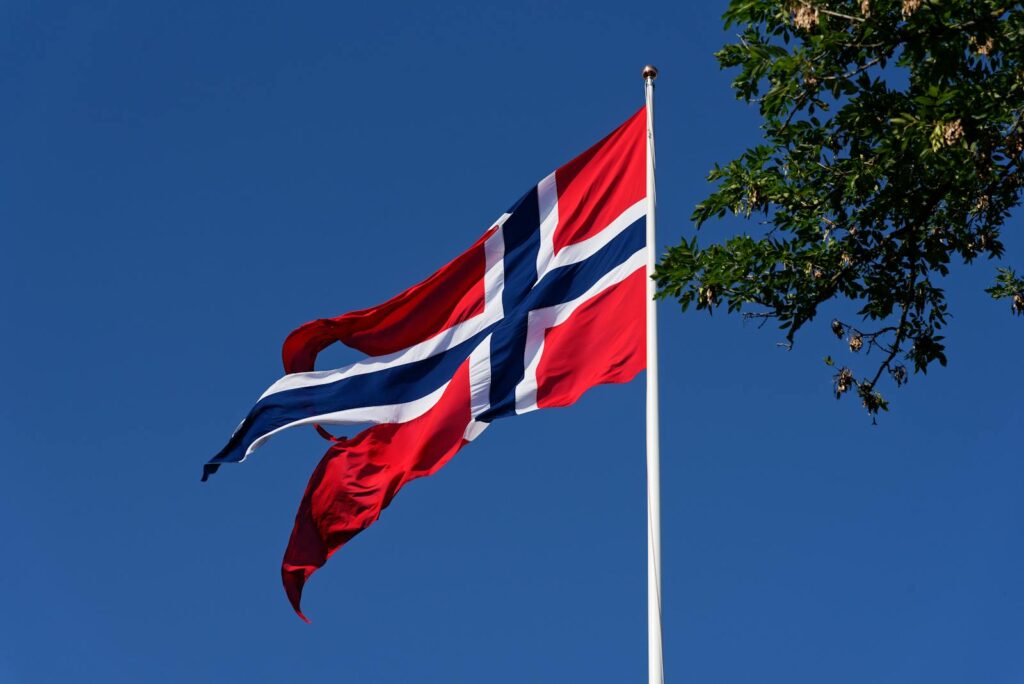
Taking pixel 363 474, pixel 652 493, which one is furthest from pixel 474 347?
pixel 652 493

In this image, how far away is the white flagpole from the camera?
14742 millimetres

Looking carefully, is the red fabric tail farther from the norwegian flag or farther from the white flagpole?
the white flagpole

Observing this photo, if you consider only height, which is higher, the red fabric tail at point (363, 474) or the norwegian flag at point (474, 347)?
the norwegian flag at point (474, 347)

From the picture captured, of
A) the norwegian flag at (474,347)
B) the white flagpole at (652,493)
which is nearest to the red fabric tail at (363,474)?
the norwegian flag at (474,347)

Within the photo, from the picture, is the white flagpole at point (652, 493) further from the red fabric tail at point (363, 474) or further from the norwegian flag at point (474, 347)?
the red fabric tail at point (363, 474)

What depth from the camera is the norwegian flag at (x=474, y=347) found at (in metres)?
19.1

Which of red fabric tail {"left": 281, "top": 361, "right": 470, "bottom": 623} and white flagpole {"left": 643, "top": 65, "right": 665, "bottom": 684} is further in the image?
red fabric tail {"left": 281, "top": 361, "right": 470, "bottom": 623}

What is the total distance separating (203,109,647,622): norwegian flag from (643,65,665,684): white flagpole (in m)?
0.91

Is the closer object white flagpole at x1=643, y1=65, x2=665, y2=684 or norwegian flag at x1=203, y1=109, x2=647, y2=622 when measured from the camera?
white flagpole at x1=643, y1=65, x2=665, y2=684

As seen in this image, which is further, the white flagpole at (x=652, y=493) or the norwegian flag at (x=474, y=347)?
the norwegian flag at (x=474, y=347)

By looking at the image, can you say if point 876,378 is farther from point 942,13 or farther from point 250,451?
point 250,451

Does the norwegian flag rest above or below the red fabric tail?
above

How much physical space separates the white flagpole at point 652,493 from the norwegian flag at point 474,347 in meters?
0.91

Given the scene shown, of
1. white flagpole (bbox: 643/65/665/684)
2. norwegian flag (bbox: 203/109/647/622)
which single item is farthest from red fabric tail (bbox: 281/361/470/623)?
white flagpole (bbox: 643/65/665/684)
